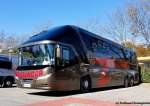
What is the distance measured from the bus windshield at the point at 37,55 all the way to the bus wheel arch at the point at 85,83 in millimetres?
2888

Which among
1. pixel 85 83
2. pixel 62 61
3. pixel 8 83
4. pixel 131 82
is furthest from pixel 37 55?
pixel 131 82

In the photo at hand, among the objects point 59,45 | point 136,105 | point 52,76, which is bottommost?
point 136,105

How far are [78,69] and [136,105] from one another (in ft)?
17.3

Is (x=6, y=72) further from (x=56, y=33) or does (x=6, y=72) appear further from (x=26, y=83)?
(x=56, y=33)

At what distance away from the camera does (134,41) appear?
55250 millimetres

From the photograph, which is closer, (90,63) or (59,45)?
(59,45)

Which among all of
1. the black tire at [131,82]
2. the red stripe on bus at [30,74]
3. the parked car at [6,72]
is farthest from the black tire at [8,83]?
the black tire at [131,82]

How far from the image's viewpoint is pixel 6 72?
25.2 meters

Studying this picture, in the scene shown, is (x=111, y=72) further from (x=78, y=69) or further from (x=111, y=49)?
(x=78, y=69)

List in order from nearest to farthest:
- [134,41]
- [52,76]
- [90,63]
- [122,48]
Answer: [52,76]
[90,63]
[122,48]
[134,41]

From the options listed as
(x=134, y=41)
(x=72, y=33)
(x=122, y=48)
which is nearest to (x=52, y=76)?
(x=72, y=33)

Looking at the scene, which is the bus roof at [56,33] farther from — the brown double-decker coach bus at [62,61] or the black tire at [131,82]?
the black tire at [131,82]

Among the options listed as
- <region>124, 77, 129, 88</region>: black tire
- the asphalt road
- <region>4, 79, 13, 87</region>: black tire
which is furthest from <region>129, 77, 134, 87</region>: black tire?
<region>4, 79, 13, 87</region>: black tire

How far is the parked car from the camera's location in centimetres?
2486
